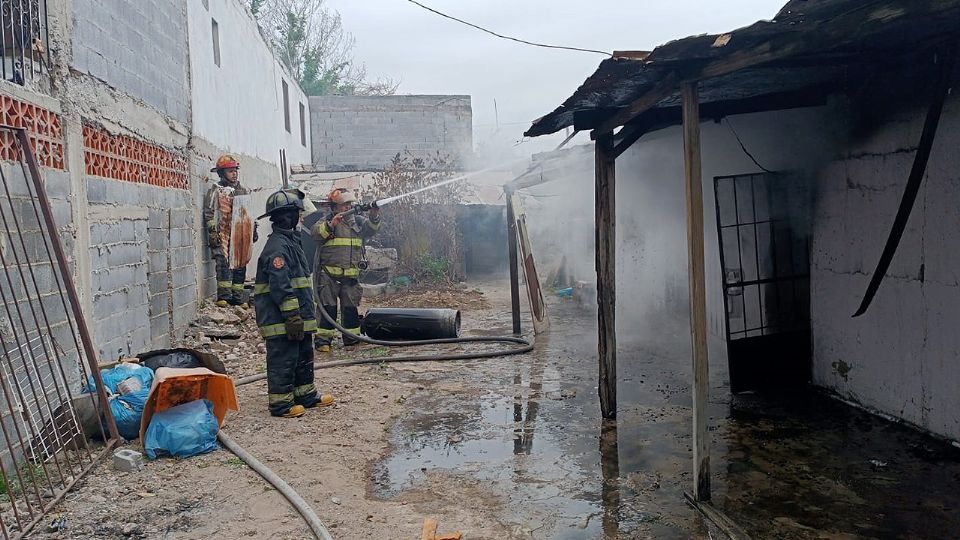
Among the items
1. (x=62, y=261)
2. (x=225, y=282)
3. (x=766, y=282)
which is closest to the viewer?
(x=62, y=261)

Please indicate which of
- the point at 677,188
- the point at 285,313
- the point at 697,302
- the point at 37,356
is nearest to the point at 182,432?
the point at 37,356

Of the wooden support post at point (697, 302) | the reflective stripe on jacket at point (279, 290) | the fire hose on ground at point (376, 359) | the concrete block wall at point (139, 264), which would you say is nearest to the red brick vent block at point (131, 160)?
the concrete block wall at point (139, 264)

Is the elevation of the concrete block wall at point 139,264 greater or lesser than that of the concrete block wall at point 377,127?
lesser

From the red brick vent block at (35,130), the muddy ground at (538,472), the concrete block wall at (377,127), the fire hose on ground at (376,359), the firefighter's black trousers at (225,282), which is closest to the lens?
the muddy ground at (538,472)

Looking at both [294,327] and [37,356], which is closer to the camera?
[37,356]

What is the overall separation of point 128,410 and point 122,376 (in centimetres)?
35

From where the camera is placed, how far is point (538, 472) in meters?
4.74

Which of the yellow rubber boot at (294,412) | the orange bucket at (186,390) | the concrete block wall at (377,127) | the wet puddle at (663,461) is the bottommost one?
the wet puddle at (663,461)

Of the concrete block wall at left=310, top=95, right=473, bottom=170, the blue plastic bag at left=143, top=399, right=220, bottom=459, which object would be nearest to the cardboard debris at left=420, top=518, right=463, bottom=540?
the blue plastic bag at left=143, top=399, right=220, bottom=459

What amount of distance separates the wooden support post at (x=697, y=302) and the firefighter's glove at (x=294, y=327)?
3.38m

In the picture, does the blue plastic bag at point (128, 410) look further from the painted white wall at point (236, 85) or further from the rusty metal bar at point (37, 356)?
the painted white wall at point (236, 85)

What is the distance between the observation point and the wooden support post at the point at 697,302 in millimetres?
4082

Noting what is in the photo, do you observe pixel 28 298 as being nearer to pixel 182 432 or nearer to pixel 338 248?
pixel 182 432

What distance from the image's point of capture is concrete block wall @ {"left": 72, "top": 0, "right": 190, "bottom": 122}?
5.82 m
